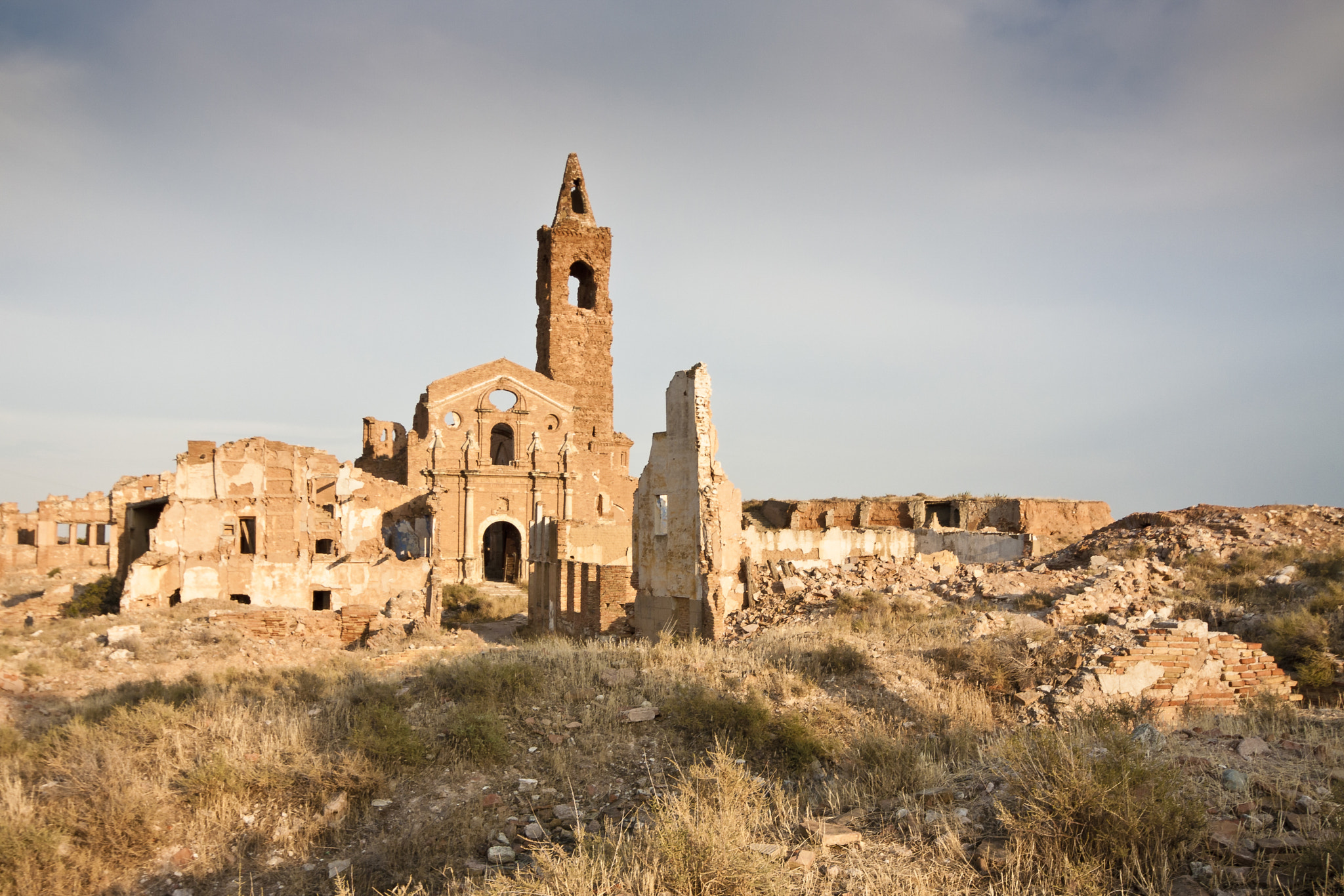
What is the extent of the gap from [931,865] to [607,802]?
304 centimetres

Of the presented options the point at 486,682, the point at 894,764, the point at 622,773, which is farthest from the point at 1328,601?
the point at 486,682

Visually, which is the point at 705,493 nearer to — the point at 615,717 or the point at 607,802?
the point at 615,717

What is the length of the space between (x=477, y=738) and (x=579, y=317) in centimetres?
3256

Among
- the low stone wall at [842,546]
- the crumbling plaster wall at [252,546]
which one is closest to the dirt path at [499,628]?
the crumbling plaster wall at [252,546]

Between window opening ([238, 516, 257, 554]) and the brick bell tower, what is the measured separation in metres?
15.1

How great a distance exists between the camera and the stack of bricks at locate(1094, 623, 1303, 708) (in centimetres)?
872

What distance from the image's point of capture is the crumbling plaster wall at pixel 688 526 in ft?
41.9

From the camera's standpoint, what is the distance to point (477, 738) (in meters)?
7.54

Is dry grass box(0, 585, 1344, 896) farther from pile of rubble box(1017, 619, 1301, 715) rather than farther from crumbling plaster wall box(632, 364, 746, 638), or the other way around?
crumbling plaster wall box(632, 364, 746, 638)

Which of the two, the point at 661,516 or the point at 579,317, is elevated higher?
the point at 579,317

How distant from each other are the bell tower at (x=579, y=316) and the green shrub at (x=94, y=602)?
60.4ft

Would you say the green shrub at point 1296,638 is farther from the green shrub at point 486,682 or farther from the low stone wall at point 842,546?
the green shrub at point 486,682

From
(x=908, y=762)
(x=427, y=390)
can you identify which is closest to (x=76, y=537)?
(x=427, y=390)

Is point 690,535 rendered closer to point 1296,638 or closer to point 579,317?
point 1296,638
